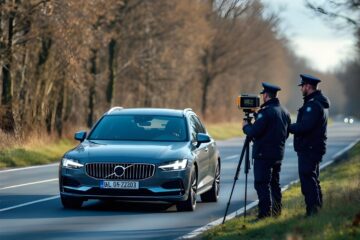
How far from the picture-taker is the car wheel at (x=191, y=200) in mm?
16234

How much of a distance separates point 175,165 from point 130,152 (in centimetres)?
72

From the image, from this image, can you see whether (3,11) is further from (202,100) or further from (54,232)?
(202,100)

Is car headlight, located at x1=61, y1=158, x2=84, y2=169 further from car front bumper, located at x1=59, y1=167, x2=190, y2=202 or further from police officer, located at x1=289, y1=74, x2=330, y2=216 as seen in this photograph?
police officer, located at x1=289, y1=74, x2=330, y2=216

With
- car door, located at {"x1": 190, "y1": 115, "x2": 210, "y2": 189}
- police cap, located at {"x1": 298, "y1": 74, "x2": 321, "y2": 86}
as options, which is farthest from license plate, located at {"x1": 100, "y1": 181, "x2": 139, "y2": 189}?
police cap, located at {"x1": 298, "y1": 74, "x2": 321, "y2": 86}

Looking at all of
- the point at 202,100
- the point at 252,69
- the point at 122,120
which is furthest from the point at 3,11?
the point at 252,69

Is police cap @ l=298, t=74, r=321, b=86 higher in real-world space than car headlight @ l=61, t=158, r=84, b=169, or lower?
higher

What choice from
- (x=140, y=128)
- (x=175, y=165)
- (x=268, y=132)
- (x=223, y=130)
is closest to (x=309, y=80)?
(x=268, y=132)

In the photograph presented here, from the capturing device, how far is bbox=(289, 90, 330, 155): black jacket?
1306 centimetres

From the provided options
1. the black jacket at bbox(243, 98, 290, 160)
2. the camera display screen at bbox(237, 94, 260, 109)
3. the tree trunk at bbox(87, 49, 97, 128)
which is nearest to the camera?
the black jacket at bbox(243, 98, 290, 160)

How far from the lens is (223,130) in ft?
211

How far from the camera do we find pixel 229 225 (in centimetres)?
1341

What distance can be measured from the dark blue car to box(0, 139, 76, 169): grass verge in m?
11.4

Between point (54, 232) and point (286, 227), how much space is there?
3.14 metres

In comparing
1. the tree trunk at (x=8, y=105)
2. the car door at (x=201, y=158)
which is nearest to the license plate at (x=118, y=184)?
the car door at (x=201, y=158)
